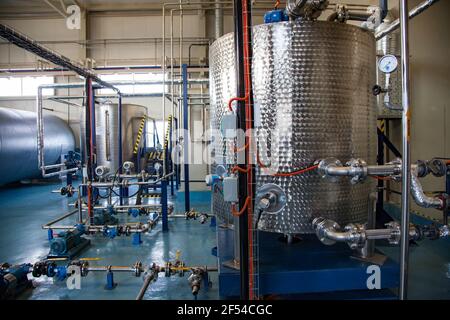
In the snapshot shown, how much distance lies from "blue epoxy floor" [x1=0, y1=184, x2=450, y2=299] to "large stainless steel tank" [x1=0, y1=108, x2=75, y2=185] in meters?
1.95


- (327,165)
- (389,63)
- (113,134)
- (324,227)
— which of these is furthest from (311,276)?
(113,134)

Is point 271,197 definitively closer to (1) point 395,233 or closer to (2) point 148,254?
(1) point 395,233

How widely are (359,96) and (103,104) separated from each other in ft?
24.0

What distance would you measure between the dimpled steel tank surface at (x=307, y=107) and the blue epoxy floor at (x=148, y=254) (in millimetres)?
1188

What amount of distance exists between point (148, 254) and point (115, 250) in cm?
51

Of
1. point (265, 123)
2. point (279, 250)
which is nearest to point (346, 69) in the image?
point (265, 123)

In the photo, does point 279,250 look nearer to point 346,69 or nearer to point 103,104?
point 346,69

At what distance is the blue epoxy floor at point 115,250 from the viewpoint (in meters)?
2.90

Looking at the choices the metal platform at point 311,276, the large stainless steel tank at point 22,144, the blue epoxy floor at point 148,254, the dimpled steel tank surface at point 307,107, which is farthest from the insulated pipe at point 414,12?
the large stainless steel tank at point 22,144

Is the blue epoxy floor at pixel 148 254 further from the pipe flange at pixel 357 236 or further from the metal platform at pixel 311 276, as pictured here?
the pipe flange at pixel 357 236

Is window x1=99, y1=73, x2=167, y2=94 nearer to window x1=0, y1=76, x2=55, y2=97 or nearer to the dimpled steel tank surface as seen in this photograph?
window x1=0, y1=76, x2=55, y2=97

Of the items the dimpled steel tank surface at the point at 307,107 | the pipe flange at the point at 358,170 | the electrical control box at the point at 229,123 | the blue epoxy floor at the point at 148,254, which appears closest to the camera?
the electrical control box at the point at 229,123

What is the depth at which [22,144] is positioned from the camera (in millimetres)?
8203

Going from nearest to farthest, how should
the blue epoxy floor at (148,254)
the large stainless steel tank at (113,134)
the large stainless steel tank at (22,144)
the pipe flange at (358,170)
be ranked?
the pipe flange at (358,170) → the blue epoxy floor at (148,254) → the large stainless steel tank at (22,144) → the large stainless steel tank at (113,134)
